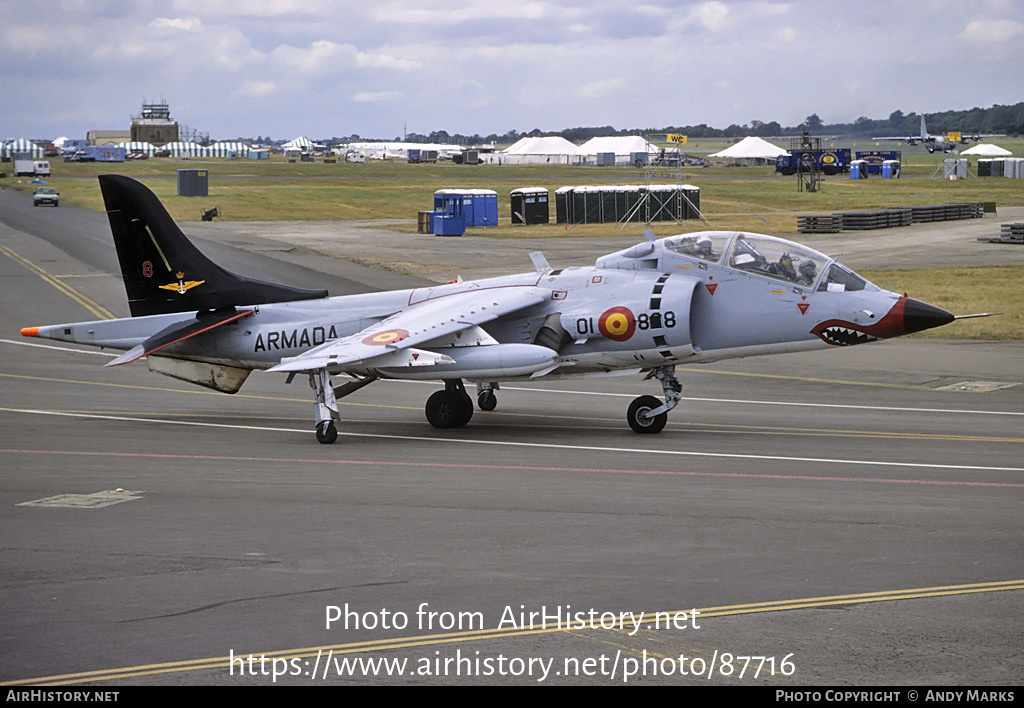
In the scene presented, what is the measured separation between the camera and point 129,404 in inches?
996

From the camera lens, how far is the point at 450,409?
22.0m

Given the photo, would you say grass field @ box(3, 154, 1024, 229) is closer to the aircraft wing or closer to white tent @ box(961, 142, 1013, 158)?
white tent @ box(961, 142, 1013, 158)

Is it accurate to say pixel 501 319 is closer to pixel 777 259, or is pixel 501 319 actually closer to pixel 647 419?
pixel 647 419

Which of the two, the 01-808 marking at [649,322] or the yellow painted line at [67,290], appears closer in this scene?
the 01-808 marking at [649,322]

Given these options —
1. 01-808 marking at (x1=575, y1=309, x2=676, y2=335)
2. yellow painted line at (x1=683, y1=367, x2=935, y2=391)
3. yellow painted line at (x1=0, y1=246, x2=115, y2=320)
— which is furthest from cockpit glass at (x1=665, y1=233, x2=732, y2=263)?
yellow painted line at (x1=0, y1=246, x2=115, y2=320)

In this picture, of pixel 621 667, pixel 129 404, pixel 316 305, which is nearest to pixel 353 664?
pixel 621 667

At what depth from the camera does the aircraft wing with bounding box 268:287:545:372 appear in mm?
19562

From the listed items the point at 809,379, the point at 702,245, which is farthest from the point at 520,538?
the point at 809,379

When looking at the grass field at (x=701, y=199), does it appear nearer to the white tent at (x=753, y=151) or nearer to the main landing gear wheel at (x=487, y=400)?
the white tent at (x=753, y=151)

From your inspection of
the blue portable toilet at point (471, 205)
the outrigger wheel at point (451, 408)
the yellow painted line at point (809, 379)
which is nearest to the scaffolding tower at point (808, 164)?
the blue portable toilet at point (471, 205)

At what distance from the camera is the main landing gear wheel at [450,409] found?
22016 mm

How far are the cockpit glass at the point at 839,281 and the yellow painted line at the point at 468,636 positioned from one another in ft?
28.5

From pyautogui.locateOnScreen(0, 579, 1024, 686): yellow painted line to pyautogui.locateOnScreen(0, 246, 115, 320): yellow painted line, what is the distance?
27.9 meters
